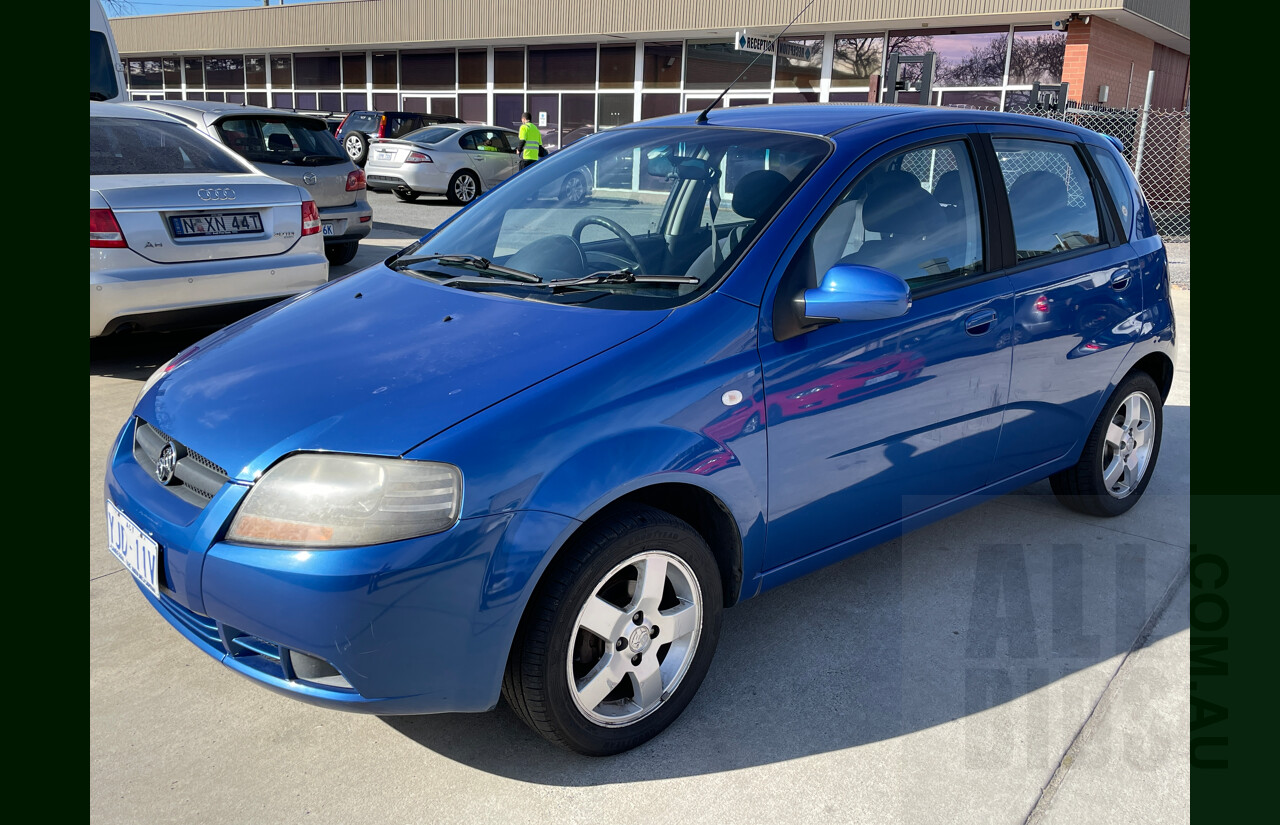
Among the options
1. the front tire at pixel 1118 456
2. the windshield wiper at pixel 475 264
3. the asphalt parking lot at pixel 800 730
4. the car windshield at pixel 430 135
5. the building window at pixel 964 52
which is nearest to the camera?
the asphalt parking lot at pixel 800 730

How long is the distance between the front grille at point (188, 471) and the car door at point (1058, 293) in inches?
104

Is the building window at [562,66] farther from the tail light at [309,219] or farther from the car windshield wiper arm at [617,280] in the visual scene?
the car windshield wiper arm at [617,280]

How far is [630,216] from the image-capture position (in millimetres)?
3426

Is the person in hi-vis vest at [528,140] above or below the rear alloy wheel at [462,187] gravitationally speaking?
above

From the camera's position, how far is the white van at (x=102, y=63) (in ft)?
30.0

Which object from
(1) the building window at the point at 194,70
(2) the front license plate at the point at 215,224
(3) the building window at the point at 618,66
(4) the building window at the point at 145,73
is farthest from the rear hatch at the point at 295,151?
(4) the building window at the point at 145,73

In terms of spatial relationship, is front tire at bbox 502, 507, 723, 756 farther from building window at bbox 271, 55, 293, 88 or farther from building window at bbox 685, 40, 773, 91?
building window at bbox 271, 55, 293, 88

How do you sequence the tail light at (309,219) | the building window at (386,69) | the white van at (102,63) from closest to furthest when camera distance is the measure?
1. the tail light at (309,219)
2. the white van at (102,63)
3. the building window at (386,69)


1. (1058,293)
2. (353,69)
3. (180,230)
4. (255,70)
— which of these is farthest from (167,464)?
(255,70)

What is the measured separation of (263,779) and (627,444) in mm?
1255

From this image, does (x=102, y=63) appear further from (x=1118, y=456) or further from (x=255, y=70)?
(x=255, y=70)

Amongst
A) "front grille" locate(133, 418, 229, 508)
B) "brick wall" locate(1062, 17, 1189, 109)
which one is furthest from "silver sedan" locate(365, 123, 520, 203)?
"front grille" locate(133, 418, 229, 508)

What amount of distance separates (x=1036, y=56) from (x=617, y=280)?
1938cm

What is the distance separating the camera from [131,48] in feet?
122
